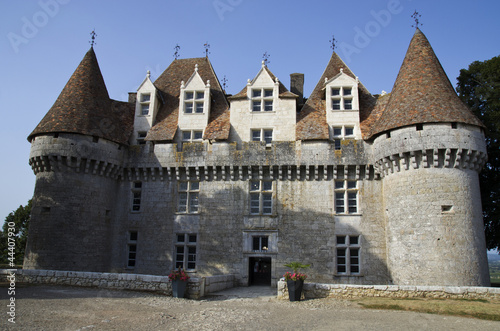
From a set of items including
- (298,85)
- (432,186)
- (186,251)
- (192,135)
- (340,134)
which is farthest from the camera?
(298,85)

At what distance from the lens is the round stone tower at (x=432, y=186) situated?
15.1 meters

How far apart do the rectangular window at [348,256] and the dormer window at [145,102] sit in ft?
40.7

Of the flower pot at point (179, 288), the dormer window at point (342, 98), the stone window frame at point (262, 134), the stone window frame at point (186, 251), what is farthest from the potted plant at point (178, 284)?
the dormer window at point (342, 98)

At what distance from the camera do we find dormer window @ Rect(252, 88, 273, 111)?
20.4m

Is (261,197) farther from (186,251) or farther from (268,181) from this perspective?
(186,251)

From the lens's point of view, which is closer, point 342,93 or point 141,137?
point 342,93

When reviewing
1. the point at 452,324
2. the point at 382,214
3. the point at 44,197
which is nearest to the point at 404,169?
the point at 382,214

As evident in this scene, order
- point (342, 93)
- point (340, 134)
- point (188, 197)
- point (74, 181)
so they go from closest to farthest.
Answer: point (74, 181)
point (340, 134)
point (188, 197)
point (342, 93)

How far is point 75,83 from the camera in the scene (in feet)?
66.6

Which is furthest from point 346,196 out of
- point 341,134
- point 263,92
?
point 263,92

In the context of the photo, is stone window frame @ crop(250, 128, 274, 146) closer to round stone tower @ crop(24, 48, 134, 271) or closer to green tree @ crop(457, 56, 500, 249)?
round stone tower @ crop(24, 48, 134, 271)

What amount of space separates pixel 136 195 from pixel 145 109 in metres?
4.86

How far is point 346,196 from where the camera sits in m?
18.4

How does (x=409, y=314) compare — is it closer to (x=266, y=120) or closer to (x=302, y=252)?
(x=302, y=252)
